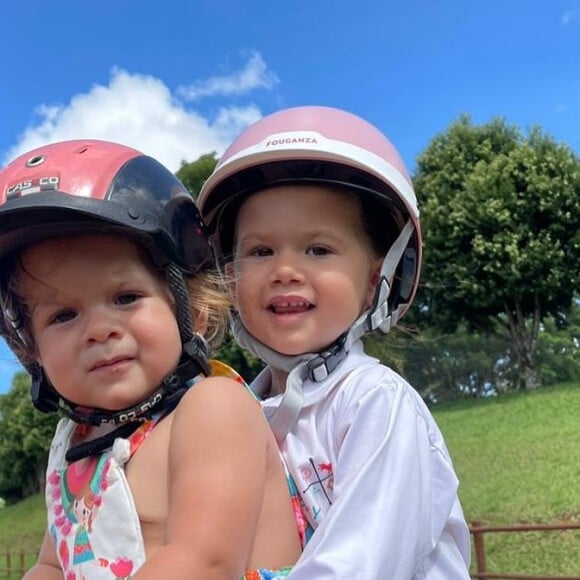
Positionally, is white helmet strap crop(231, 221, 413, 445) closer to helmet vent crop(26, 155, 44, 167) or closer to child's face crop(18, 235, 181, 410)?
child's face crop(18, 235, 181, 410)

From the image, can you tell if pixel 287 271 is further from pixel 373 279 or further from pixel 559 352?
pixel 559 352

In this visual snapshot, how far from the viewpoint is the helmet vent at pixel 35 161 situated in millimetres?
1879

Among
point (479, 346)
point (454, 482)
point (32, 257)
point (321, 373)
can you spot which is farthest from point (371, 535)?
point (479, 346)

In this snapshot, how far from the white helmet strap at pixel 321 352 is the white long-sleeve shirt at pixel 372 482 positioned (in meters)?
0.03

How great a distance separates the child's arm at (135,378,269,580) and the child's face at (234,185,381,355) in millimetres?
487

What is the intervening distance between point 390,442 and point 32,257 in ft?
2.83

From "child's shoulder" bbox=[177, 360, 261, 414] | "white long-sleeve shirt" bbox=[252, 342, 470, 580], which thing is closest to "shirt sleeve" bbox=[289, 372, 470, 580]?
"white long-sleeve shirt" bbox=[252, 342, 470, 580]

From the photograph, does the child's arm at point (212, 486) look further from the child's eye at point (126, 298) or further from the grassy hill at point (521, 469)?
the grassy hill at point (521, 469)

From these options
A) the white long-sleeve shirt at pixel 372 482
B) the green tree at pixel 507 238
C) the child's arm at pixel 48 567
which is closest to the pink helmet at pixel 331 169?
the white long-sleeve shirt at pixel 372 482

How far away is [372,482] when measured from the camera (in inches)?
68.0

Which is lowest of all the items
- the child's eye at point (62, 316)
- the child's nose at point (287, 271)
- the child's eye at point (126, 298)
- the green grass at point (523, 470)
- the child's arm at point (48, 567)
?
the green grass at point (523, 470)

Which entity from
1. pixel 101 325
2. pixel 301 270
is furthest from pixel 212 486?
pixel 301 270

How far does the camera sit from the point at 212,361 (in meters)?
2.00

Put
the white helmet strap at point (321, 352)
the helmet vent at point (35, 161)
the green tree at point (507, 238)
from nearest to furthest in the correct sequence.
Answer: the helmet vent at point (35, 161)
the white helmet strap at point (321, 352)
the green tree at point (507, 238)
